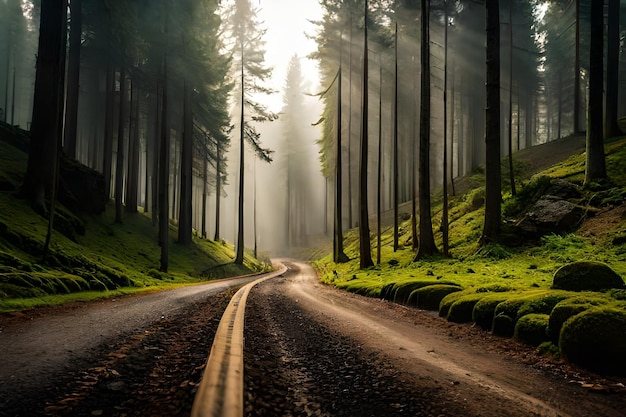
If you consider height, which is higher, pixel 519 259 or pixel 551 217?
pixel 551 217

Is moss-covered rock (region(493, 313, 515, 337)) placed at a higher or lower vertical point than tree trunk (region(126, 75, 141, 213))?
lower

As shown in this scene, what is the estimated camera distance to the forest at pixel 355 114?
12938 mm

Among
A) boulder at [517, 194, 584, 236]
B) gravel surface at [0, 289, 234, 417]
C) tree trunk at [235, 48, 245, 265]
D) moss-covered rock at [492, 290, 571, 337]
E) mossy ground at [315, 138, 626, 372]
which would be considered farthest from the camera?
tree trunk at [235, 48, 245, 265]

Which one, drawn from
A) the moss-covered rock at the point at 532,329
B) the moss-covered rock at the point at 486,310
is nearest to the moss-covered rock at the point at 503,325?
the moss-covered rock at the point at 532,329

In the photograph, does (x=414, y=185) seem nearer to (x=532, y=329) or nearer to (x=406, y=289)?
(x=406, y=289)

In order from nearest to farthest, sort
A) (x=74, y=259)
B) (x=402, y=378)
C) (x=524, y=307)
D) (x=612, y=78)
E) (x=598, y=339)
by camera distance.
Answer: (x=402, y=378)
(x=598, y=339)
(x=524, y=307)
(x=74, y=259)
(x=612, y=78)

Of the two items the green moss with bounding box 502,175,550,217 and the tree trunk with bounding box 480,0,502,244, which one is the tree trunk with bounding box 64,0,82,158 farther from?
the green moss with bounding box 502,175,550,217

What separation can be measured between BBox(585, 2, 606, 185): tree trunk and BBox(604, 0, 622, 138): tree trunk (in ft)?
25.0

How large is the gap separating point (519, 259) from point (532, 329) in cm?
774

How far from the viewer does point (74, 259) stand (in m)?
10.7

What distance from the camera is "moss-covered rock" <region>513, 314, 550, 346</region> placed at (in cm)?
406

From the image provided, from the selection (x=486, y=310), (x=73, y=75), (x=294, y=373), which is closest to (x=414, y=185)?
(x=486, y=310)

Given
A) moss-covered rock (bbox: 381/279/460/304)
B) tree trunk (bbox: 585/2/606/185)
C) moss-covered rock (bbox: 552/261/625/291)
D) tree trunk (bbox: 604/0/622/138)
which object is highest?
tree trunk (bbox: 604/0/622/138)

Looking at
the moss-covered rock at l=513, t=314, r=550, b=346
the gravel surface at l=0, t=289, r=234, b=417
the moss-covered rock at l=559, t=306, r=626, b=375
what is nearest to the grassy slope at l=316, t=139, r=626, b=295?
the moss-covered rock at l=513, t=314, r=550, b=346
